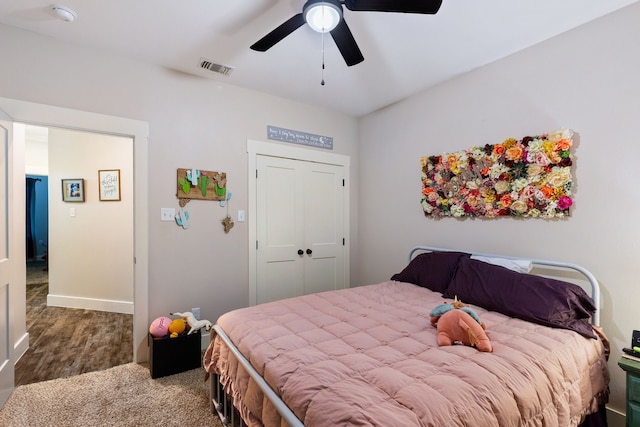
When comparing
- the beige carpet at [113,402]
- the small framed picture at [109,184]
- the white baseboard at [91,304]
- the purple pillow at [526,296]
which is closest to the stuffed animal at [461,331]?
the purple pillow at [526,296]

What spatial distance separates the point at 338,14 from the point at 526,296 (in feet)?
6.89

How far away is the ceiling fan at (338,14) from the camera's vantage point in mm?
1521

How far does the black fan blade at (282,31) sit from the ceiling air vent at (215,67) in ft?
3.06

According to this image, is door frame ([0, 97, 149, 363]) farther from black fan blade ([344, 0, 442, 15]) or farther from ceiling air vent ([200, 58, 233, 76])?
black fan blade ([344, 0, 442, 15])

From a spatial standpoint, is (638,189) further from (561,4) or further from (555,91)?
(561,4)

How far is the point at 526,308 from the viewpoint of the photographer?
193cm

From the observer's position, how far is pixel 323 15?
1722mm

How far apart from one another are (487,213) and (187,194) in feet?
8.87

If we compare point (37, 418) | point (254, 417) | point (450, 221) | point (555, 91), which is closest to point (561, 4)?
point (555, 91)

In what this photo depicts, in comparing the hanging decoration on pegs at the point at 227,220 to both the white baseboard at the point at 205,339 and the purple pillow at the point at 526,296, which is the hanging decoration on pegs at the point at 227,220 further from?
the purple pillow at the point at 526,296

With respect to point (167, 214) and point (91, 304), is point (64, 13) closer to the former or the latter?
point (167, 214)

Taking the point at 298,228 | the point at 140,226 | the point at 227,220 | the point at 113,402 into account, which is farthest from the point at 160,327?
the point at 298,228

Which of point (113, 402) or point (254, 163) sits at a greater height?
point (254, 163)

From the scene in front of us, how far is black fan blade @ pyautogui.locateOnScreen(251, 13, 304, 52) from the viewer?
172 centimetres
